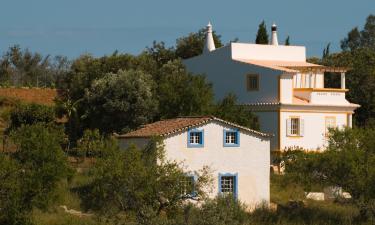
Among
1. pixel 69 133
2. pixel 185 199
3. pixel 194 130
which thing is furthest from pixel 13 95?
pixel 185 199

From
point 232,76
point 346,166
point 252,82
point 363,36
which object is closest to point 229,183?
point 346,166

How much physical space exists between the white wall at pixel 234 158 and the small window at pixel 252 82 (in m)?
9.94

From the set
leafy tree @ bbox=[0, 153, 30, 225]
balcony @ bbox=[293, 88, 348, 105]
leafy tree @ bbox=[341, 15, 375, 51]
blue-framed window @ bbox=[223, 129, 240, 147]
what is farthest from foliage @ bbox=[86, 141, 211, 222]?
leafy tree @ bbox=[341, 15, 375, 51]

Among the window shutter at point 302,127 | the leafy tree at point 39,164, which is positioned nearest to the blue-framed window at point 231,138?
the leafy tree at point 39,164

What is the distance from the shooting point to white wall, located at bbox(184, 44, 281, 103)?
54.1 m

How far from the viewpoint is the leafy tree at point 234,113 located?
51081 mm

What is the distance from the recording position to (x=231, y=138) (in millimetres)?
44562

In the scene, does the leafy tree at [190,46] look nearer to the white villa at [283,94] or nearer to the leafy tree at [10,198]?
the white villa at [283,94]

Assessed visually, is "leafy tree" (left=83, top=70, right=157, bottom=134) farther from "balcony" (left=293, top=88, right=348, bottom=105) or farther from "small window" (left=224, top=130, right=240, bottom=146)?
"small window" (left=224, top=130, right=240, bottom=146)

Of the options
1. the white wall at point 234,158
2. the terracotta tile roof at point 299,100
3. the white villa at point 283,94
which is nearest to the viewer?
the white wall at point 234,158

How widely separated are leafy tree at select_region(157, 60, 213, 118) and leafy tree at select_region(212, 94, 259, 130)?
0.84 metres

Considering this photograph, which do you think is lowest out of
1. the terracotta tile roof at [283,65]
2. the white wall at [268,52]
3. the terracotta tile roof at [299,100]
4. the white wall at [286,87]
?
the terracotta tile roof at [299,100]

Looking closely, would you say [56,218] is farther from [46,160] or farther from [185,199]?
[185,199]

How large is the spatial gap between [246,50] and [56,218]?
898 inches
